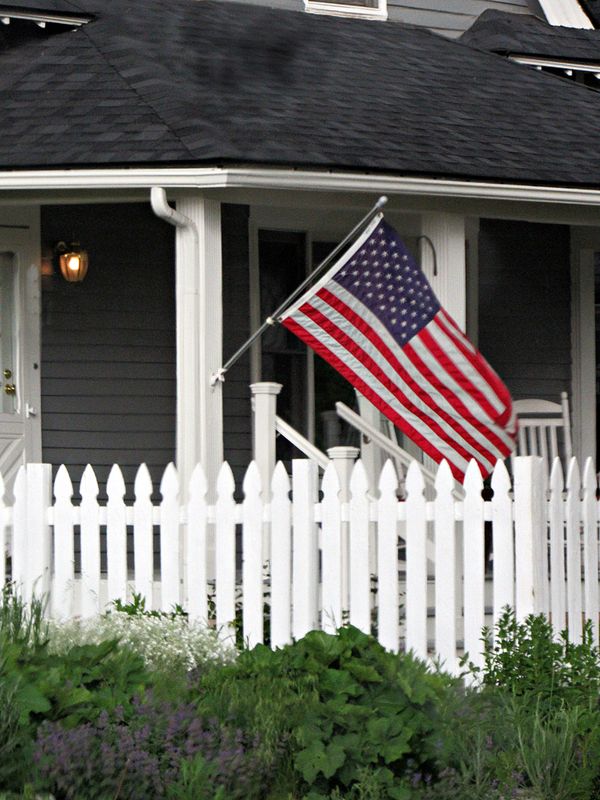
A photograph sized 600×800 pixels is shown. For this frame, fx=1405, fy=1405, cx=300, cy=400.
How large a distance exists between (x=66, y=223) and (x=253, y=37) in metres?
2.09

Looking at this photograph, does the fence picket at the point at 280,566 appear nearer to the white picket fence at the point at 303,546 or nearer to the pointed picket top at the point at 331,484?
the white picket fence at the point at 303,546

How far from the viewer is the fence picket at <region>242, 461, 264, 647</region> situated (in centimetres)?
649

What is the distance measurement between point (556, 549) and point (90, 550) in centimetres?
223

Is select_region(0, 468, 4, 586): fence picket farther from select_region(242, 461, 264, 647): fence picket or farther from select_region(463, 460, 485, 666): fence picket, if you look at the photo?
select_region(463, 460, 485, 666): fence picket

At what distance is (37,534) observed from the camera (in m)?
6.58

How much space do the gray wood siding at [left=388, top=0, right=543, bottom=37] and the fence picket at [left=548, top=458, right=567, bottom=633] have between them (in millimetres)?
6495

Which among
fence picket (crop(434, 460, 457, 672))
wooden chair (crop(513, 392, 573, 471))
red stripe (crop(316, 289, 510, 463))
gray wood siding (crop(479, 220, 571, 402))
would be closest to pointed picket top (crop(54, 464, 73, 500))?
fence picket (crop(434, 460, 457, 672))

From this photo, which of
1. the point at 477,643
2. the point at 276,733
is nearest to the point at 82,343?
the point at 477,643

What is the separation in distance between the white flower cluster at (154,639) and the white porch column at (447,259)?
3549 millimetres

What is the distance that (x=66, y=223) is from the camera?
9.91 m

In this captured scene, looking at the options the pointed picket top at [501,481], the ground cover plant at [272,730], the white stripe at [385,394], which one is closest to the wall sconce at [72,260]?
the white stripe at [385,394]

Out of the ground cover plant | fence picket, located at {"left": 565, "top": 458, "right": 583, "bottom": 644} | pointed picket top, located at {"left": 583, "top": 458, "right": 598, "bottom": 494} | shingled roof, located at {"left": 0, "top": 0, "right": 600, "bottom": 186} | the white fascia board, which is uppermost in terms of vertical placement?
shingled roof, located at {"left": 0, "top": 0, "right": 600, "bottom": 186}

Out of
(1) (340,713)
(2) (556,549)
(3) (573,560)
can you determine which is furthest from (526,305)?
(1) (340,713)

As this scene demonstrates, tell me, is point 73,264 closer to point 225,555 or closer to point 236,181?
point 236,181
